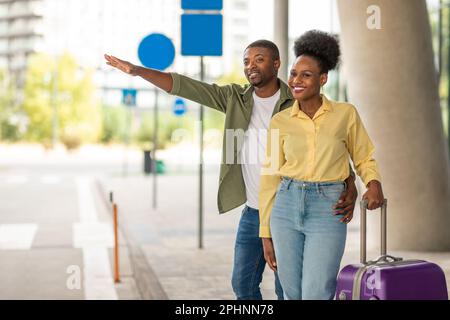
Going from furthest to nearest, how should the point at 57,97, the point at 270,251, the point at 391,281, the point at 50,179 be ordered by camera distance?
the point at 57,97 → the point at 50,179 → the point at 270,251 → the point at 391,281

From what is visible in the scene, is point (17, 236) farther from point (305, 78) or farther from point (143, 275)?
point (305, 78)

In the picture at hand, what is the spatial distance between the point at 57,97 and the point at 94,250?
61787 mm

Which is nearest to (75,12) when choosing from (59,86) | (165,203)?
(59,86)

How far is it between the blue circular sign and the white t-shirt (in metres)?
6.29

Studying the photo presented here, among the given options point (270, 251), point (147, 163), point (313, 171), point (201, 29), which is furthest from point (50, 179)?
point (313, 171)

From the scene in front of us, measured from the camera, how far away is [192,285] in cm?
902

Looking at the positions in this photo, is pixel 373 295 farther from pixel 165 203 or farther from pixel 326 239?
pixel 165 203

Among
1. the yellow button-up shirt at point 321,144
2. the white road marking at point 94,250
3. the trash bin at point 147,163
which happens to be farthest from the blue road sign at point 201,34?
the trash bin at point 147,163

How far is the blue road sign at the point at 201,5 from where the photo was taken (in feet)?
37.3

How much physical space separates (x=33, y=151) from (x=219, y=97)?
63.6 metres

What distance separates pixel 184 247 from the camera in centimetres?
1248

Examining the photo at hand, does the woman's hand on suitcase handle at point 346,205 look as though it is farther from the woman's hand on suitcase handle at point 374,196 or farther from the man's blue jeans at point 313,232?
the woman's hand on suitcase handle at point 374,196

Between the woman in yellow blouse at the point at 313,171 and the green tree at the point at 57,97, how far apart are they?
66.0 meters

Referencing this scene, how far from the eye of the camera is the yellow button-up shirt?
4.32 meters
